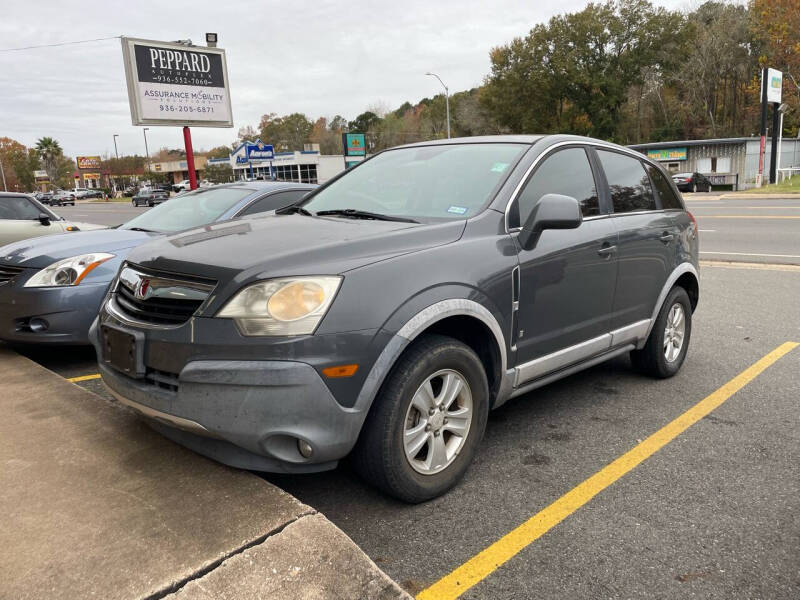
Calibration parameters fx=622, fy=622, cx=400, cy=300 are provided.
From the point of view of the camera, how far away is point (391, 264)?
2.71 m

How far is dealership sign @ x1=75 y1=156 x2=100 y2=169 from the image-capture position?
128625mm

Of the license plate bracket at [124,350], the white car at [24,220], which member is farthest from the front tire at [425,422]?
the white car at [24,220]

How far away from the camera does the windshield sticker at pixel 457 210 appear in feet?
10.7

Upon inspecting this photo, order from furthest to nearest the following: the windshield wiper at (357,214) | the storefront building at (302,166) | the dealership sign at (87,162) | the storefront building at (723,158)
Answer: the dealership sign at (87,162), the storefront building at (302,166), the storefront building at (723,158), the windshield wiper at (357,214)

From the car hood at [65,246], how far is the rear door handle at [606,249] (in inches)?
145

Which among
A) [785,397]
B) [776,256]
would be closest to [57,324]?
[785,397]

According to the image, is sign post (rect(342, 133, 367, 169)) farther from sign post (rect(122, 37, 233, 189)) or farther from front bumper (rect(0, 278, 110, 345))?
front bumper (rect(0, 278, 110, 345))

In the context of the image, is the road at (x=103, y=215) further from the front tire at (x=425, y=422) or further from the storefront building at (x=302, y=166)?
the storefront building at (x=302, y=166)

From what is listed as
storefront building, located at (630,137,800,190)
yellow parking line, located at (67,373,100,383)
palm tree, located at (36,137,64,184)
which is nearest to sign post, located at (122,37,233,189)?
yellow parking line, located at (67,373,100,383)

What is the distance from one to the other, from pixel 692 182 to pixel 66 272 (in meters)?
36.0

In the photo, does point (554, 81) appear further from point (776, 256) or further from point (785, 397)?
point (785, 397)

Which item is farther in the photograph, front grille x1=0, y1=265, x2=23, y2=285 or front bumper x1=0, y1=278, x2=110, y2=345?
front grille x1=0, y1=265, x2=23, y2=285

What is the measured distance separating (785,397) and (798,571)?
7.06 feet

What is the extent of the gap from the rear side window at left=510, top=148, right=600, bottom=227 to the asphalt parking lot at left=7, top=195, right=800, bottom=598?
1.31 meters
